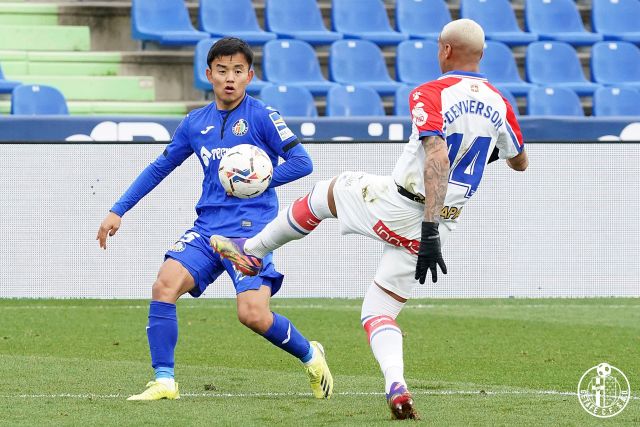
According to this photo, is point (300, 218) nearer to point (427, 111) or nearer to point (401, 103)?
point (427, 111)

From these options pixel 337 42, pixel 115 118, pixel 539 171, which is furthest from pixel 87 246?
pixel 337 42

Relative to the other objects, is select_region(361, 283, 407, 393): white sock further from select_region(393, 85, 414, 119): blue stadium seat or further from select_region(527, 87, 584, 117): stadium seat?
select_region(527, 87, 584, 117): stadium seat

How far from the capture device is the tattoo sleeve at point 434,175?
17.4 ft

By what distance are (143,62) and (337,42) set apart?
2.45m

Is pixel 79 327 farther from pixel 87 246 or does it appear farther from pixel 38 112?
pixel 38 112

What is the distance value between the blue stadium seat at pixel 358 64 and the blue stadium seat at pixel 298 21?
53 cm

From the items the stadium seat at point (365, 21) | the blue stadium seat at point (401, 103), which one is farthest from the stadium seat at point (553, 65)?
the blue stadium seat at point (401, 103)

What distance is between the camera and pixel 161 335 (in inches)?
245

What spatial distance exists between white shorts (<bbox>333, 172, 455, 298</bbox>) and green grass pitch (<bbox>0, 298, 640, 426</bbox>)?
63 cm

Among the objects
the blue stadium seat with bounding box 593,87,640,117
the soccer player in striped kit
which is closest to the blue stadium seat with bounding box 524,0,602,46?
the blue stadium seat with bounding box 593,87,640,117

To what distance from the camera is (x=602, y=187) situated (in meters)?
11.9

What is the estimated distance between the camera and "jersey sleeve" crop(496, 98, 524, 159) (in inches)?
223

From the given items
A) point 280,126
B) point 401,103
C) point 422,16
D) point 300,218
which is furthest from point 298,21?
point 300,218

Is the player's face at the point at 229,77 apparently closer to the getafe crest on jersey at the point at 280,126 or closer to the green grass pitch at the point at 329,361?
the getafe crest on jersey at the point at 280,126
